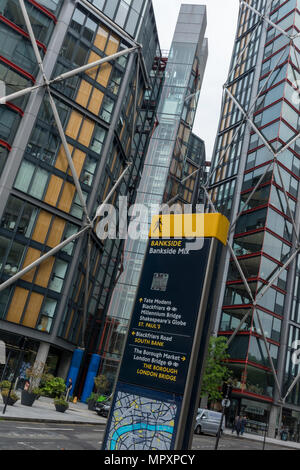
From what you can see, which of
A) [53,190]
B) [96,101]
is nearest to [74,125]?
[96,101]

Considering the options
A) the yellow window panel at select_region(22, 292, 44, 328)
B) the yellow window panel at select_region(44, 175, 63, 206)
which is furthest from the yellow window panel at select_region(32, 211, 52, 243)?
the yellow window panel at select_region(22, 292, 44, 328)

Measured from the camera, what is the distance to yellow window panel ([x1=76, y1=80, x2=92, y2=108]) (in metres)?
37.9

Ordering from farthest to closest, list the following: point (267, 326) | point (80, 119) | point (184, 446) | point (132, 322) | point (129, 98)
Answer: point (267, 326) → point (129, 98) → point (80, 119) → point (132, 322) → point (184, 446)

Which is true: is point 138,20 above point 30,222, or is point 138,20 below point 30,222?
above

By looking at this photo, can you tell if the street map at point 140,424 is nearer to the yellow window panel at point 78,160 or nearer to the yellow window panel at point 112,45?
the yellow window panel at point 78,160

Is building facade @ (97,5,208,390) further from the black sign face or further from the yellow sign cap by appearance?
the black sign face

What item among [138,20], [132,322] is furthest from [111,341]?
[132,322]

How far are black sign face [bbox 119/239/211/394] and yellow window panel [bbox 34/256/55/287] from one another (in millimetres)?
25977

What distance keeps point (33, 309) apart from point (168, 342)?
27110 mm

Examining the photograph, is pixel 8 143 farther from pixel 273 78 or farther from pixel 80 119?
pixel 273 78

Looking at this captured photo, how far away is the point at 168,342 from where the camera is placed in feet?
27.6

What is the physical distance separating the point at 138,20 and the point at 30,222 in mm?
22143
